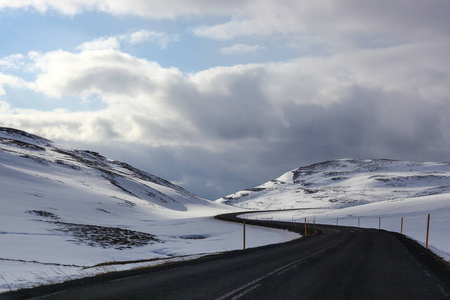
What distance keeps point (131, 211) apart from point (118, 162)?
123 meters

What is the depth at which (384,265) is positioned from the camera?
13148 millimetres

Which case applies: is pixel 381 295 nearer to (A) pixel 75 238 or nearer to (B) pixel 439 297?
(B) pixel 439 297

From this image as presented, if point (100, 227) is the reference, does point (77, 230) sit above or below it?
above

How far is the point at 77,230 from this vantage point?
105 feet

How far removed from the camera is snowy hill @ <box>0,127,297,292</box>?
16.8 metres

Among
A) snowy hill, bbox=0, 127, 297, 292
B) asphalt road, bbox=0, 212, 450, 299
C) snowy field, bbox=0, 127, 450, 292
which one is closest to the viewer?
asphalt road, bbox=0, 212, 450, 299

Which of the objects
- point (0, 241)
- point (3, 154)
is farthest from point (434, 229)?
point (3, 154)

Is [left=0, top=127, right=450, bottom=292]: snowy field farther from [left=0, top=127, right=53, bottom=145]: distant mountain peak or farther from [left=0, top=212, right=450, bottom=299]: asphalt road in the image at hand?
[left=0, top=127, right=53, bottom=145]: distant mountain peak

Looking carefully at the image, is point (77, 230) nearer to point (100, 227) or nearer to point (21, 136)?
point (100, 227)

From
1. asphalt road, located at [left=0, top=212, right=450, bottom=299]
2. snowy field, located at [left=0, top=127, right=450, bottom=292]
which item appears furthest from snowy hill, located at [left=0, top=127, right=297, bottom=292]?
asphalt road, located at [left=0, top=212, right=450, bottom=299]

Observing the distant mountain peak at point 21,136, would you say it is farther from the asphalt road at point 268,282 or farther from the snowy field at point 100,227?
the asphalt road at point 268,282

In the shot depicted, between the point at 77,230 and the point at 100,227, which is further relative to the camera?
the point at 100,227

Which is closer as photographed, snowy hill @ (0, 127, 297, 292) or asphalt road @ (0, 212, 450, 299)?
asphalt road @ (0, 212, 450, 299)

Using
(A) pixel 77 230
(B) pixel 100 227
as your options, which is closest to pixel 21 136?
(B) pixel 100 227
